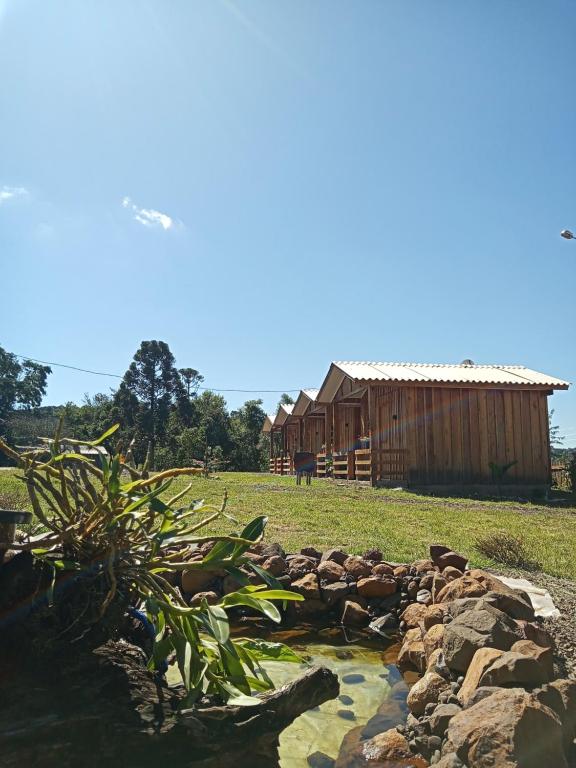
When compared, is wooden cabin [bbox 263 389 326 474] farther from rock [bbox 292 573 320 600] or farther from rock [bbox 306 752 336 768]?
rock [bbox 306 752 336 768]

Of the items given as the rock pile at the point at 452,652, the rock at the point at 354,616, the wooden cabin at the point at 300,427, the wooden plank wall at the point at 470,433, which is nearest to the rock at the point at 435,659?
the rock pile at the point at 452,652

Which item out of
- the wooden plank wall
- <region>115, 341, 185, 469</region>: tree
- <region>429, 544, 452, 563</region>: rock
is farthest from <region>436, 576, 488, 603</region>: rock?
<region>115, 341, 185, 469</region>: tree

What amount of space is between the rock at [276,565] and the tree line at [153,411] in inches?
1264

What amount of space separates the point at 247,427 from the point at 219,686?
43.1 m

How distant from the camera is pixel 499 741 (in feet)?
5.76

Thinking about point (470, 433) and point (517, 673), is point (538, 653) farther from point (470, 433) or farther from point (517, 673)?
point (470, 433)

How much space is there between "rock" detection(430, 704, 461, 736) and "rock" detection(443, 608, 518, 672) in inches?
Answer: 13.1

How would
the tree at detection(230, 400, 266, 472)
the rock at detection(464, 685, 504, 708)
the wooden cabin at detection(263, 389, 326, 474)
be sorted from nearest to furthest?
the rock at detection(464, 685, 504, 708)
the wooden cabin at detection(263, 389, 326, 474)
the tree at detection(230, 400, 266, 472)

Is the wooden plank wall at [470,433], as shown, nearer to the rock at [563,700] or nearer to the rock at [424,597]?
the rock at [424,597]

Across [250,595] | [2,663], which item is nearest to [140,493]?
[250,595]

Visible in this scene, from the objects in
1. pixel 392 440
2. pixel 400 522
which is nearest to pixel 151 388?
pixel 392 440

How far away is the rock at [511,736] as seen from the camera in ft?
5.67

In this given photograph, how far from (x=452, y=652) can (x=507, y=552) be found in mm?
2816

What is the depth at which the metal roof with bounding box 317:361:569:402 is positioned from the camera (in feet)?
47.6
